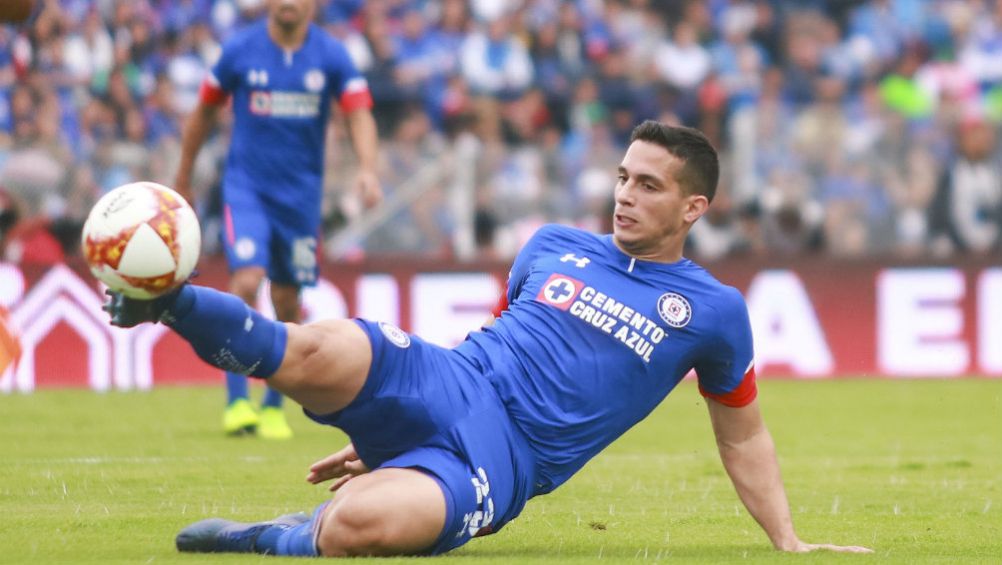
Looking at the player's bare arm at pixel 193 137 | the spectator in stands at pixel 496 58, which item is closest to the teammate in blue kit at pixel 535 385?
the player's bare arm at pixel 193 137

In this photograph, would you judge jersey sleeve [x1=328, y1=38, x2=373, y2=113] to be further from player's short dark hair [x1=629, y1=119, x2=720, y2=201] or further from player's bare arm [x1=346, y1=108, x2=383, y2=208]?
player's short dark hair [x1=629, y1=119, x2=720, y2=201]

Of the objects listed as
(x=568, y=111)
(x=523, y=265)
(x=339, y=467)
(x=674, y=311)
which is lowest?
→ (x=339, y=467)

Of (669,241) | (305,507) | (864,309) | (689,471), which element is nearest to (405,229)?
(864,309)

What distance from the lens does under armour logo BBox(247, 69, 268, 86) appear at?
1086cm

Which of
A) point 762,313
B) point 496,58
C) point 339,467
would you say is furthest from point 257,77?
point 496,58

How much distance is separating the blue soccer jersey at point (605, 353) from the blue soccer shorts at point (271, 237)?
4564mm

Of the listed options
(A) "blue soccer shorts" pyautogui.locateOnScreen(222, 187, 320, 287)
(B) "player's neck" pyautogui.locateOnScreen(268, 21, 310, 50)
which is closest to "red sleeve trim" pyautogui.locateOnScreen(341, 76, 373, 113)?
(B) "player's neck" pyautogui.locateOnScreen(268, 21, 310, 50)

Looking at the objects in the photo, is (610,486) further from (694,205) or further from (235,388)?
(235,388)

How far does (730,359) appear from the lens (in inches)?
246

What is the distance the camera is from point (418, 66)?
1983 centimetres

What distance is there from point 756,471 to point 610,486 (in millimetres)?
2504

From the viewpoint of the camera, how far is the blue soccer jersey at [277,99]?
35.7 ft

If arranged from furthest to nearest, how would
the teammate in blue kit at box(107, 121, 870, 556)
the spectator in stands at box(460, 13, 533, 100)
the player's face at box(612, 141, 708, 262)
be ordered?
the spectator in stands at box(460, 13, 533, 100)
the player's face at box(612, 141, 708, 262)
the teammate in blue kit at box(107, 121, 870, 556)

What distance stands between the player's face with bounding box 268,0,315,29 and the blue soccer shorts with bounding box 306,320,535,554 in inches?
205
